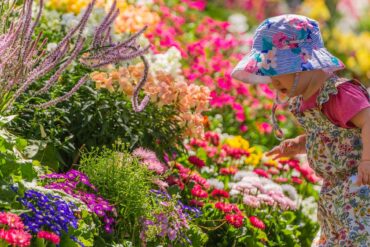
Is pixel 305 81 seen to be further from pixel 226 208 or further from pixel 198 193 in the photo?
pixel 198 193

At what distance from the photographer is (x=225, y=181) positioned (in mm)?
5766

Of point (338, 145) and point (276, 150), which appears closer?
point (338, 145)

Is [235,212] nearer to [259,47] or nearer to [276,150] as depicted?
[276,150]

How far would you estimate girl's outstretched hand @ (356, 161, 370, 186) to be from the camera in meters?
3.63

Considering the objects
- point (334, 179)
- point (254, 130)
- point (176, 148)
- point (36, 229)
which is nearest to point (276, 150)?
point (334, 179)

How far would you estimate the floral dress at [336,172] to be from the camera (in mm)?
3896

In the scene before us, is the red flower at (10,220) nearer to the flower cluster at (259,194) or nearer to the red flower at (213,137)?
the flower cluster at (259,194)

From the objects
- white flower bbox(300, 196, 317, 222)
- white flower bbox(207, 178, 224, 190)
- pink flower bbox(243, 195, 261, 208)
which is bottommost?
white flower bbox(300, 196, 317, 222)

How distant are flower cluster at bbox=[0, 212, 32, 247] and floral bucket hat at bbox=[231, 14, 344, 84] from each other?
4.60ft

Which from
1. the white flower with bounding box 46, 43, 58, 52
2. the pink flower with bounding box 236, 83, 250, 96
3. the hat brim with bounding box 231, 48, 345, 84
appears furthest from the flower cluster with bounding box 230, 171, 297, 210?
the pink flower with bounding box 236, 83, 250, 96

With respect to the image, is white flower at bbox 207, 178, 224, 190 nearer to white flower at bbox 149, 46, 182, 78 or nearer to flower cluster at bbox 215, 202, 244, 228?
flower cluster at bbox 215, 202, 244, 228

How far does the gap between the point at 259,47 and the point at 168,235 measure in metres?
1.02

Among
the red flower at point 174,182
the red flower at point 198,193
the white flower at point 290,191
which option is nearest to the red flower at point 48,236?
the red flower at point 198,193

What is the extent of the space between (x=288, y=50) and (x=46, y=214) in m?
1.33
